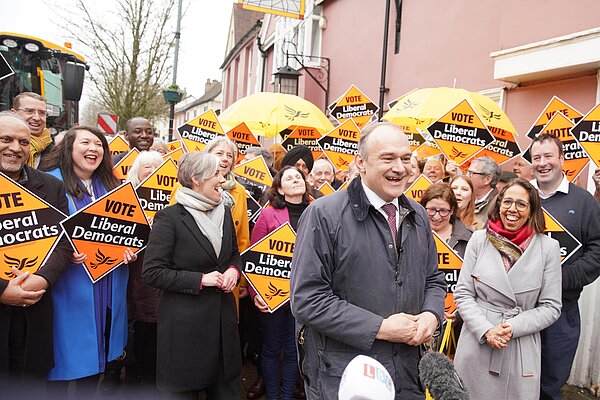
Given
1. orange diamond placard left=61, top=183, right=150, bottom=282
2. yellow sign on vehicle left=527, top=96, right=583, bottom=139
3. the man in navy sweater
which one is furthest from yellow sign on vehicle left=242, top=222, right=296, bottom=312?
yellow sign on vehicle left=527, top=96, right=583, bottom=139

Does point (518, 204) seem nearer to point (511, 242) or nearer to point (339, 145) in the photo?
point (511, 242)

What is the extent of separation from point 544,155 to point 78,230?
11.8 feet

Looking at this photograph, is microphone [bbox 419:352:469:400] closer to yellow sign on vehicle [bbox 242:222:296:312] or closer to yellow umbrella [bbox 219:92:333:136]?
yellow sign on vehicle [bbox 242:222:296:312]

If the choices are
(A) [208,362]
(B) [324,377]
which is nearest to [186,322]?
(A) [208,362]

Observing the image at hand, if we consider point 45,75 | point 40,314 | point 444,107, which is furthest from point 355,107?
point 45,75

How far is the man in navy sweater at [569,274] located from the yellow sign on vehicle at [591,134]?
0.71 m

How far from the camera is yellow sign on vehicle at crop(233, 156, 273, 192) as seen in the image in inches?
230

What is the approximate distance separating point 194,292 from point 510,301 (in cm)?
205

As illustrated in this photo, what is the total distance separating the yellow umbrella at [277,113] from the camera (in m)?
7.85

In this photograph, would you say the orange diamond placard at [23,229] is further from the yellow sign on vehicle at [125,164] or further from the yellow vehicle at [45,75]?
the yellow vehicle at [45,75]

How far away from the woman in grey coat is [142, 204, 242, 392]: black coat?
169cm

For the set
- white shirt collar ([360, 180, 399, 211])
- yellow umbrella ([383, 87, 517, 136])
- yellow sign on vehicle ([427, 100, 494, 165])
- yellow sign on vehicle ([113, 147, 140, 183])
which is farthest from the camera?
yellow umbrella ([383, 87, 517, 136])

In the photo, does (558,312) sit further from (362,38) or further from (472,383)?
(362,38)

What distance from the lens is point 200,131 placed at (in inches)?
269
